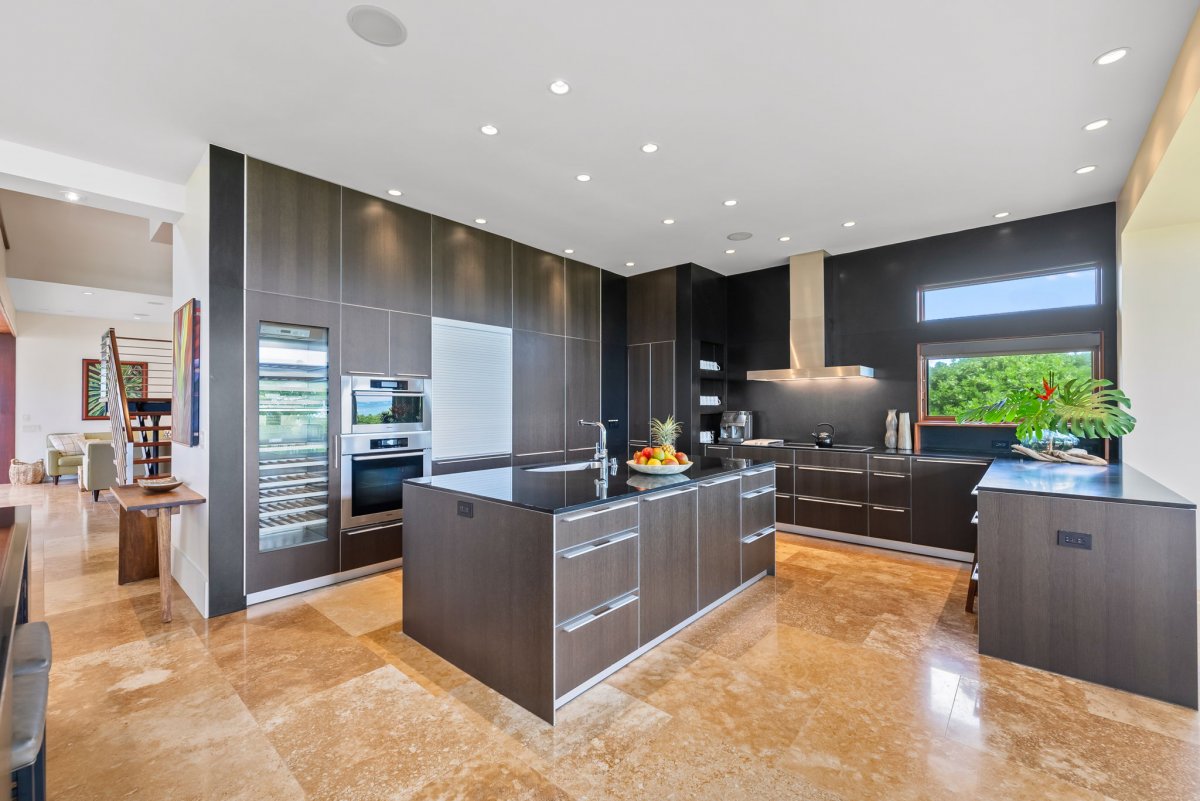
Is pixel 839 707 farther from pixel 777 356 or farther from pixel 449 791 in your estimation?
pixel 777 356

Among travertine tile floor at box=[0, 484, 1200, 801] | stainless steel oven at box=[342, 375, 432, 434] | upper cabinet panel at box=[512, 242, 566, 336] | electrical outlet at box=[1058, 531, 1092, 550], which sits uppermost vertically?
upper cabinet panel at box=[512, 242, 566, 336]

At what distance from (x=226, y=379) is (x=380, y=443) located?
1041 millimetres

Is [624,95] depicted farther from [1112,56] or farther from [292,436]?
[292,436]

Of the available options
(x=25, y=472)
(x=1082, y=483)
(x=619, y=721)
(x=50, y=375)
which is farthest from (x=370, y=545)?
(x=50, y=375)

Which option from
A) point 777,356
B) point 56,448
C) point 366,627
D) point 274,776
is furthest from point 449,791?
point 56,448

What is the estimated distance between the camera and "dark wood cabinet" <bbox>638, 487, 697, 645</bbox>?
2.58 metres

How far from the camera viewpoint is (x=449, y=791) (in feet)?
5.58

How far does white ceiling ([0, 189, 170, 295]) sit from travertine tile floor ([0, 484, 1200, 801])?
3.73 metres

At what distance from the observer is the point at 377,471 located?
12.8ft

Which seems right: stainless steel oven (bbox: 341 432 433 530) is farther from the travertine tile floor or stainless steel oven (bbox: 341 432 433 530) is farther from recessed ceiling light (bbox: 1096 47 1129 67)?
recessed ceiling light (bbox: 1096 47 1129 67)

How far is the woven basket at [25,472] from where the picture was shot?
26.2ft

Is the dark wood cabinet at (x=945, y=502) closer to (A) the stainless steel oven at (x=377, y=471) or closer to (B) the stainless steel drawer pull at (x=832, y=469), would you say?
(B) the stainless steel drawer pull at (x=832, y=469)

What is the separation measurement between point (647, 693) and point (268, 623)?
2.23 meters

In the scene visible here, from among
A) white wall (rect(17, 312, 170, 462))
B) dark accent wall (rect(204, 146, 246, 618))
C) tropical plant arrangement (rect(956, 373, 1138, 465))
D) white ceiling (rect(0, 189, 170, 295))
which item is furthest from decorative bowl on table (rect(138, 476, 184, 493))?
white wall (rect(17, 312, 170, 462))
